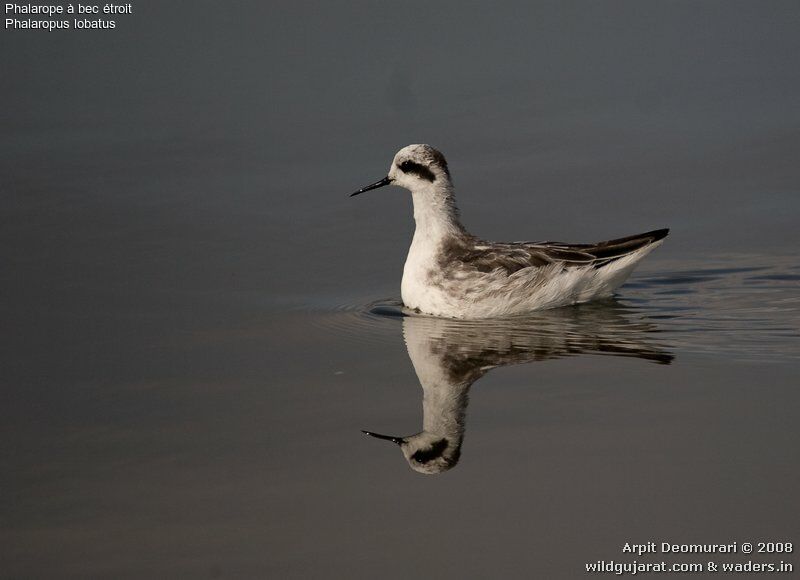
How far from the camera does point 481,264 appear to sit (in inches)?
591

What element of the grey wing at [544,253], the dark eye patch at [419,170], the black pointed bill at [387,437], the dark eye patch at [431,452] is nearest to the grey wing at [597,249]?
the grey wing at [544,253]

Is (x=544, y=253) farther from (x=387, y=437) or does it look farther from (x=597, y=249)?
(x=387, y=437)

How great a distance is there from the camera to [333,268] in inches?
639

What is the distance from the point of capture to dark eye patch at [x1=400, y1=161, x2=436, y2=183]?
1562 cm

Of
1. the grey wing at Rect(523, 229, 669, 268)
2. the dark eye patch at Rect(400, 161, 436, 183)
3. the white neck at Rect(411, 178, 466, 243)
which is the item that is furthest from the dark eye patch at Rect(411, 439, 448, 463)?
the dark eye patch at Rect(400, 161, 436, 183)

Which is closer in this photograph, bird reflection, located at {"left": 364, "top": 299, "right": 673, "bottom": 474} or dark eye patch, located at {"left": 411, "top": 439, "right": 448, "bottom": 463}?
dark eye patch, located at {"left": 411, "top": 439, "right": 448, "bottom": 463}

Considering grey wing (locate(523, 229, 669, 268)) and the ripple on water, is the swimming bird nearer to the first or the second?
grey wing (locate(523, 229, 669, 268))

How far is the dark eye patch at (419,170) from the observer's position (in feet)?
51.2

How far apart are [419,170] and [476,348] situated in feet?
10.4

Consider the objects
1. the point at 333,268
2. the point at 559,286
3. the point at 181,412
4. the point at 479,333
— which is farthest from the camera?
the point at 333,268

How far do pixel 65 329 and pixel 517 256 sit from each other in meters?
5.15

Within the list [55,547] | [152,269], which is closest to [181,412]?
[55,547]

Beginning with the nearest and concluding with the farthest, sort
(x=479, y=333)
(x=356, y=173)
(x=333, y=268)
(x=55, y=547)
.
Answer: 1. (x=55, y=547)
2. (x=479, y=333)
3. (x=333, y=268)
4. (x=356, y=173)

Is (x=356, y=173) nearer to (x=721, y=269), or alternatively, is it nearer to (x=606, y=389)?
(x=721, y=269)
